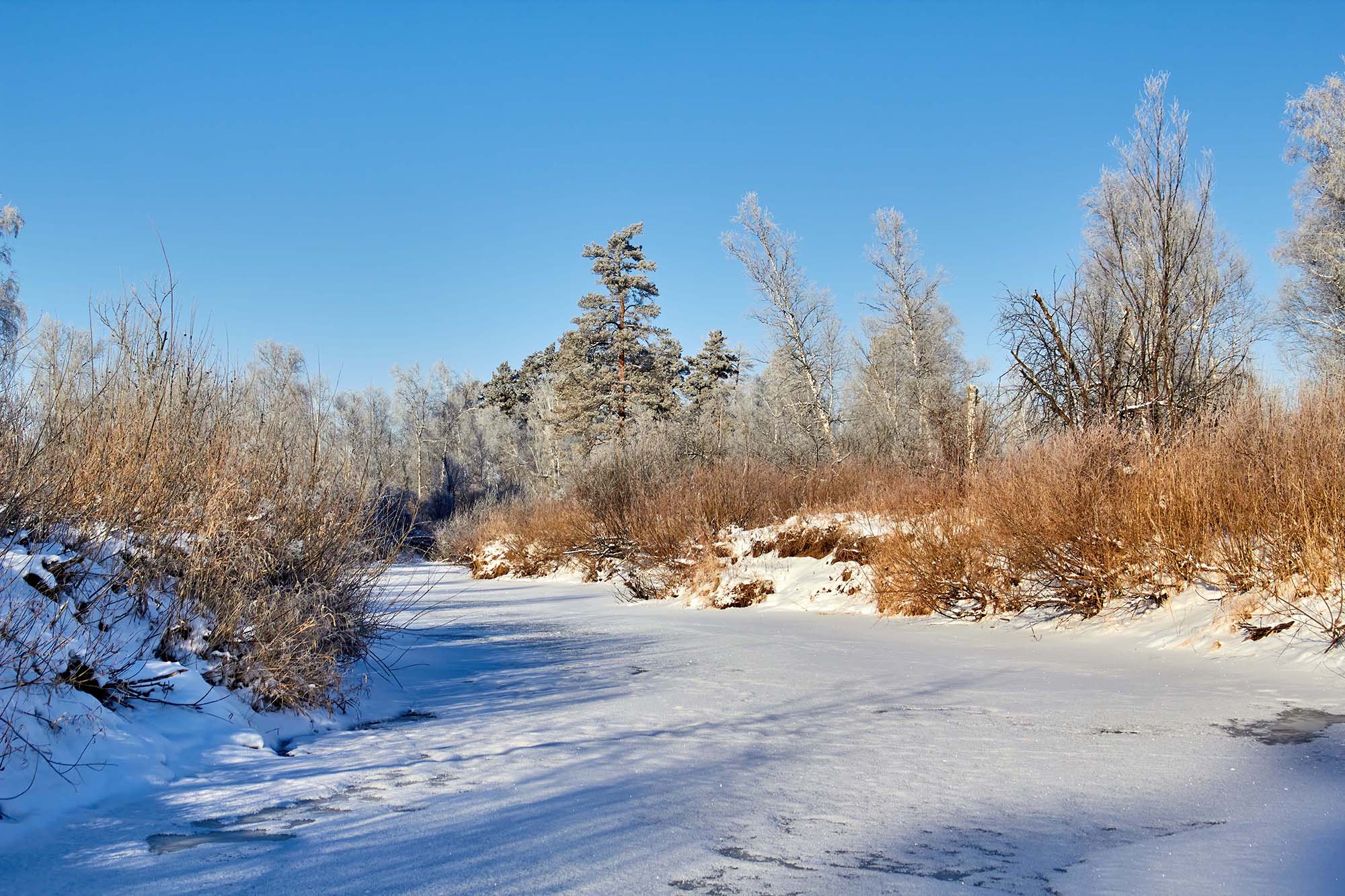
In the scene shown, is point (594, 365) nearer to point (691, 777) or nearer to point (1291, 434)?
point (1291, 434)

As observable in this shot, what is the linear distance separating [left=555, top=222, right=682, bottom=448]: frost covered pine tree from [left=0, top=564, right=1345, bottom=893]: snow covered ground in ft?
77.9

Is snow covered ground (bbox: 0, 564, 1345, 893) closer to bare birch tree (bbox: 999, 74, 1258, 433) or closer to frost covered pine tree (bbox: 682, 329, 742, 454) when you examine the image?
bare birch tree (bbox: 999, 74, 1258, 433)

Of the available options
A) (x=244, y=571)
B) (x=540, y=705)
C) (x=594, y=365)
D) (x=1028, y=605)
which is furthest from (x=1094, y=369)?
(x=594, y=365)

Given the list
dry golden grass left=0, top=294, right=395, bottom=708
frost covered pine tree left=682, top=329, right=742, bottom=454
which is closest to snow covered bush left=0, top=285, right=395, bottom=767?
dry golden grass left=0, top=294, right=395, bottom=708

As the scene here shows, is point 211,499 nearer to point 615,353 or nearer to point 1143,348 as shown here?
point 1143,348

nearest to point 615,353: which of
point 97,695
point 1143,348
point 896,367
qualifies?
point 896,367

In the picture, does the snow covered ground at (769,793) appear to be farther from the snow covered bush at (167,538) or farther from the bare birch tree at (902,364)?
the bare birch tree at (902,364)

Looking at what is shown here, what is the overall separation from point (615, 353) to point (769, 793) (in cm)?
2784

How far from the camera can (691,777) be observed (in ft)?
12.1

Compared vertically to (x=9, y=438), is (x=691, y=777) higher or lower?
lower

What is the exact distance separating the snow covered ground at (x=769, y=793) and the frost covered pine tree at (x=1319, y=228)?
68.9 ft

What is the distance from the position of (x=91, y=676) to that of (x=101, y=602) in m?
0.60

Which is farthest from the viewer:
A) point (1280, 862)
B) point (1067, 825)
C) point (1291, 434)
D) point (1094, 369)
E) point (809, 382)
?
point (809, 382)

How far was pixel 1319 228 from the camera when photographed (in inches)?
877
